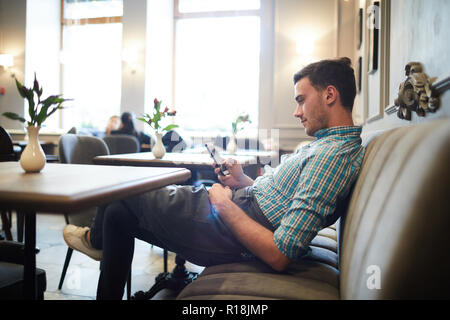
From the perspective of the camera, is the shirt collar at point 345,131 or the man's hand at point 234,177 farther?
the man's hand at point 234,177

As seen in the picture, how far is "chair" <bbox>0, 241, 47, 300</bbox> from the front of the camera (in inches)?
41.2

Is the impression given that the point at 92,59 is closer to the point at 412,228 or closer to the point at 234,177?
the point at 234,177

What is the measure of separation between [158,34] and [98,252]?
5.14 metres

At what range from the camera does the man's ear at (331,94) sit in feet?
4.03

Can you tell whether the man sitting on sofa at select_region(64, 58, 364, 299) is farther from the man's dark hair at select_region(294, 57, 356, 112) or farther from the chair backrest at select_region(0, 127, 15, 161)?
the chair backrest at select_region(0, 127, 15, 161)

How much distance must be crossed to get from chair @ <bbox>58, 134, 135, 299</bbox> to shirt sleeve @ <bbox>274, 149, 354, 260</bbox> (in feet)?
4.04

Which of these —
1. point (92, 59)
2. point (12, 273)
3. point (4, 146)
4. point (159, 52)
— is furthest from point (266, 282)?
point (92, 59)

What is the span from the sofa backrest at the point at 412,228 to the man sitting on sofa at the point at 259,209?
27cm

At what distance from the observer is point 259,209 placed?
116 cm

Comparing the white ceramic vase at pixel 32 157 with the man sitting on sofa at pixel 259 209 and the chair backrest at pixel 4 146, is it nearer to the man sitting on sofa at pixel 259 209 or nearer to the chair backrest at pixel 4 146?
the man sitting on sofa at pixel 259 209

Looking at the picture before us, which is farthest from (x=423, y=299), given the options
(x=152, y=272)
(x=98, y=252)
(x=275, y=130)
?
(x=275, y=130)

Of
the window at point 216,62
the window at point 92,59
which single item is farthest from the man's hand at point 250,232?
the window at point 92,59

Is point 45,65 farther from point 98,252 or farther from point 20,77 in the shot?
point 98,252

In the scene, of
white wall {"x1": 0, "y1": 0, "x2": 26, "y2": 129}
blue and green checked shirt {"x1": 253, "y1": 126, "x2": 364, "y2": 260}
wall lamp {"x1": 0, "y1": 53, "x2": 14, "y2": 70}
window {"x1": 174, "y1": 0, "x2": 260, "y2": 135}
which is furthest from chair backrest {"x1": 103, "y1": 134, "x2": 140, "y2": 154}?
wall lamp {"x1": 0, "y1": 53, "x2": 14, "y2": 70}
